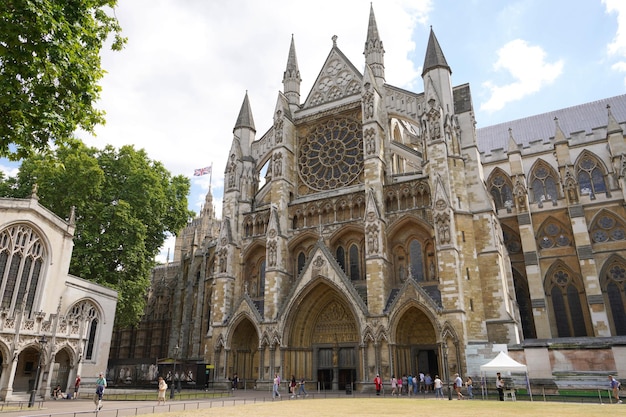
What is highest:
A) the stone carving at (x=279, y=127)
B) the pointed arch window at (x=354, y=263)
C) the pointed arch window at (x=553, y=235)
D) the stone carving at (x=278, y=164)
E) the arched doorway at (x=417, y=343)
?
the stone carving at (x=279, y=127)

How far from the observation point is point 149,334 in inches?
1681

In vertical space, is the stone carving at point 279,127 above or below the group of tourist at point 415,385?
above

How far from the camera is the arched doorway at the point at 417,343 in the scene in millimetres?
23312

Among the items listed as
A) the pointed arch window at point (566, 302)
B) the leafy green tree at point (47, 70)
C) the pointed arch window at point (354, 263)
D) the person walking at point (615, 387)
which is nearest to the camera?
the leafy green tree at point (47, 70)

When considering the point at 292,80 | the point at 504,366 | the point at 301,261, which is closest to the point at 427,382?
the point at 504,366

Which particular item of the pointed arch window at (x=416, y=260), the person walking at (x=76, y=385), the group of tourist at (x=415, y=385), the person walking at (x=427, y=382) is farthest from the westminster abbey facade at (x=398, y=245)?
the person walking at (x=76, y=385)

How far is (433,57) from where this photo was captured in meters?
28.5

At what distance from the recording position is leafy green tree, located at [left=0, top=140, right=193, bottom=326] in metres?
27.2

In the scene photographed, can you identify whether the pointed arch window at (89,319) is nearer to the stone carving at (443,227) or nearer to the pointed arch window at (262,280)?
the pointed arch window at (262,280)

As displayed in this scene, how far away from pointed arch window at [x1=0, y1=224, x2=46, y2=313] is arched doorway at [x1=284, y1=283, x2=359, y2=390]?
14.0 metres

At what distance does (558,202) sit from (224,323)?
81.4ft

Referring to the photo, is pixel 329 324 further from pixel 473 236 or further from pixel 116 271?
pixel 116 271

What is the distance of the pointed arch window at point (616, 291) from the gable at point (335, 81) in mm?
20559

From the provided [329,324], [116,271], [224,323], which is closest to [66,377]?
[116,271]
